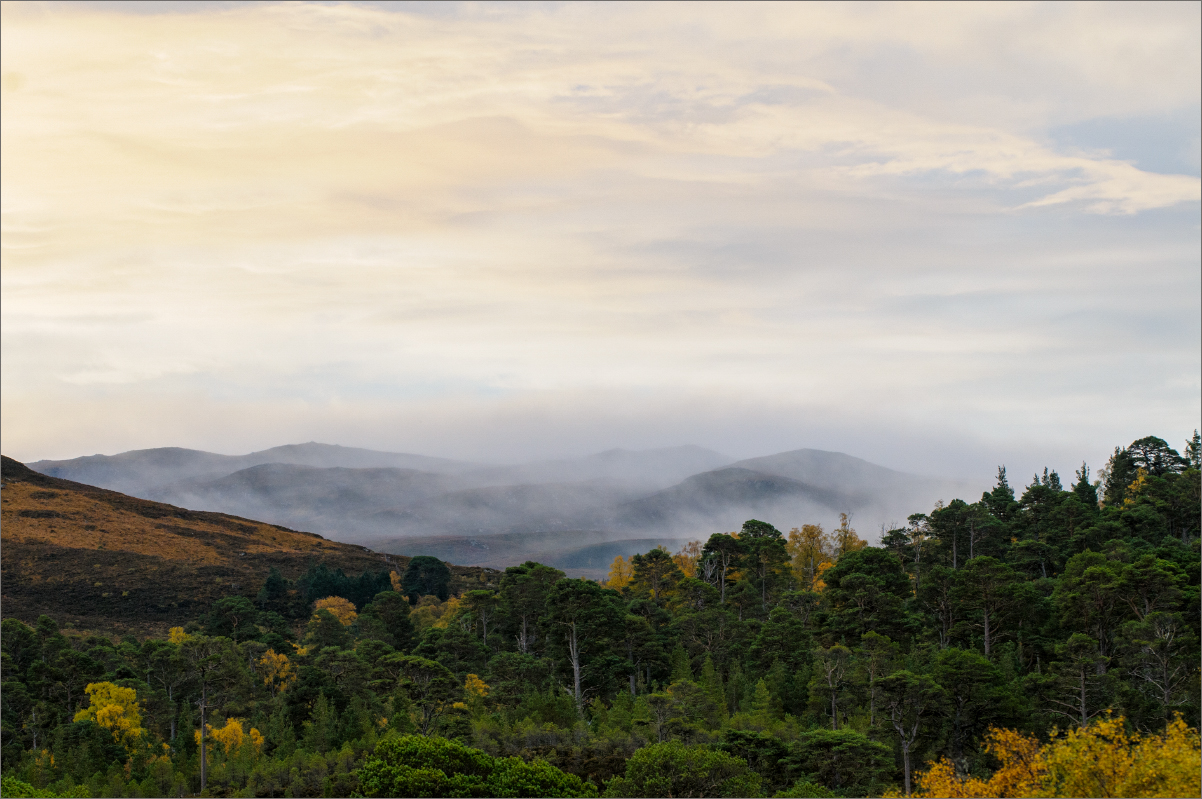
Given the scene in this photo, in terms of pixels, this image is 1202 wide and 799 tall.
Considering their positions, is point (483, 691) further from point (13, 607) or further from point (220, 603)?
point (13, 607)

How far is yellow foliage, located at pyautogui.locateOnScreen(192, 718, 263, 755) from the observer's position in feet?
224

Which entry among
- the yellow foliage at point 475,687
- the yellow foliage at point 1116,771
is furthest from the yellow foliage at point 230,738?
the yellow foliage at point 1116,771

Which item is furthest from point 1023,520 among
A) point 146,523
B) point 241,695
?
point 146,523

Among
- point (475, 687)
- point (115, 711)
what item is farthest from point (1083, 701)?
point (115, 711)

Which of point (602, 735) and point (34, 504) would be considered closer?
point (602, 735)

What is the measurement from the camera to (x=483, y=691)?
245 feet

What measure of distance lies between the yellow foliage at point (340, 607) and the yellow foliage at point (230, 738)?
5518cm

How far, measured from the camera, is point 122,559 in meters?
158

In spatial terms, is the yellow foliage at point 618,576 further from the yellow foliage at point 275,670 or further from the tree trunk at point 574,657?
the yellow foliage at point 275,670

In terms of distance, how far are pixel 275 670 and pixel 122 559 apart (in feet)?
286

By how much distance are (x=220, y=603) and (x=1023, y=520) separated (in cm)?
9775

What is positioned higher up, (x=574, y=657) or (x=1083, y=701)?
(x=1083, y=701)

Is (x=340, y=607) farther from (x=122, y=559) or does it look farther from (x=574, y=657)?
(x=574, y=657)

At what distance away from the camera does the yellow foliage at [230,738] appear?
68.3 m
